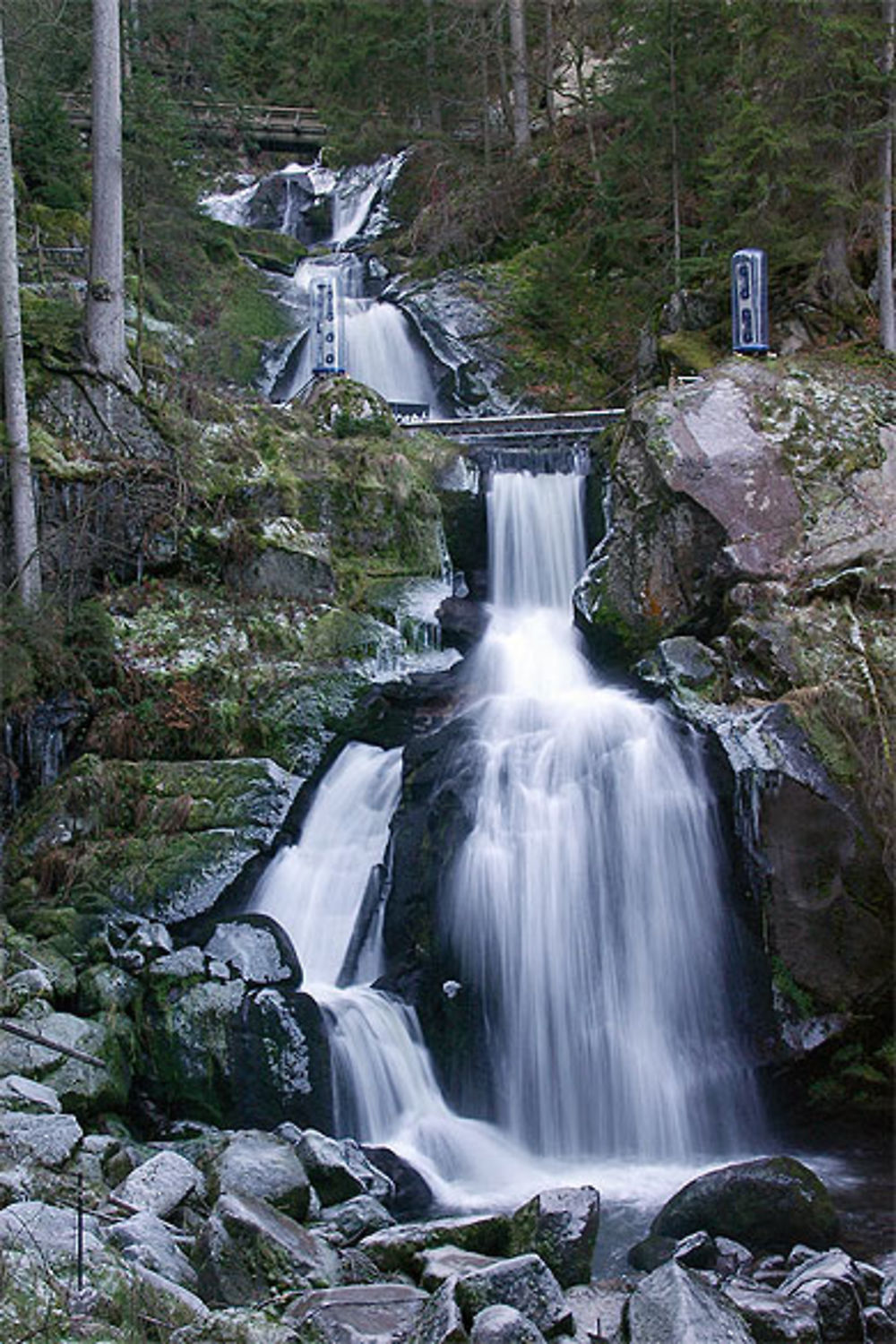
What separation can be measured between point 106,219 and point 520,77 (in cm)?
1339

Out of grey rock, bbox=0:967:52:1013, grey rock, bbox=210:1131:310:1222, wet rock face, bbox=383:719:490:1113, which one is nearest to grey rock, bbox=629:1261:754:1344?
grey rock, bbox=210:1131:310:1222

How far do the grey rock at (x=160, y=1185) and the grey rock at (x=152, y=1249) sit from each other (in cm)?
30

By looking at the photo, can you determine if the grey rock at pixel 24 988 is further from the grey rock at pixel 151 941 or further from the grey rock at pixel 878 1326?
the grey rock at pixel 878 1326

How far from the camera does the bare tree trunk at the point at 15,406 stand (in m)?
11.7

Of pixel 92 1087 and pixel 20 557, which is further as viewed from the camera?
pixel 20 557

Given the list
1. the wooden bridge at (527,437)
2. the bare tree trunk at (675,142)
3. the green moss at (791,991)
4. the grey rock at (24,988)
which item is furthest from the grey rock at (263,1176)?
the bare tree trunk at (675,142)

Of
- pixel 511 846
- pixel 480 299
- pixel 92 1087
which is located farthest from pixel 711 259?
pixel 92 1087

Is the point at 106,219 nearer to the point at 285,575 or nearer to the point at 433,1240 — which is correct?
the point at 285,575

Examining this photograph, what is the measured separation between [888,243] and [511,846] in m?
9.23

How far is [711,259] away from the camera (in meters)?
15.8

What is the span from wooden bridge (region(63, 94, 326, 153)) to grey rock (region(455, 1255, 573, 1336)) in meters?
25.3

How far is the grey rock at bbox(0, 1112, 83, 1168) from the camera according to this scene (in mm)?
6352

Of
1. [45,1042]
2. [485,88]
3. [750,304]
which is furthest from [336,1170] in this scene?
[485,88]

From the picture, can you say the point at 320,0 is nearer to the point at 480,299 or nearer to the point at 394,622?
the point at 480,299
